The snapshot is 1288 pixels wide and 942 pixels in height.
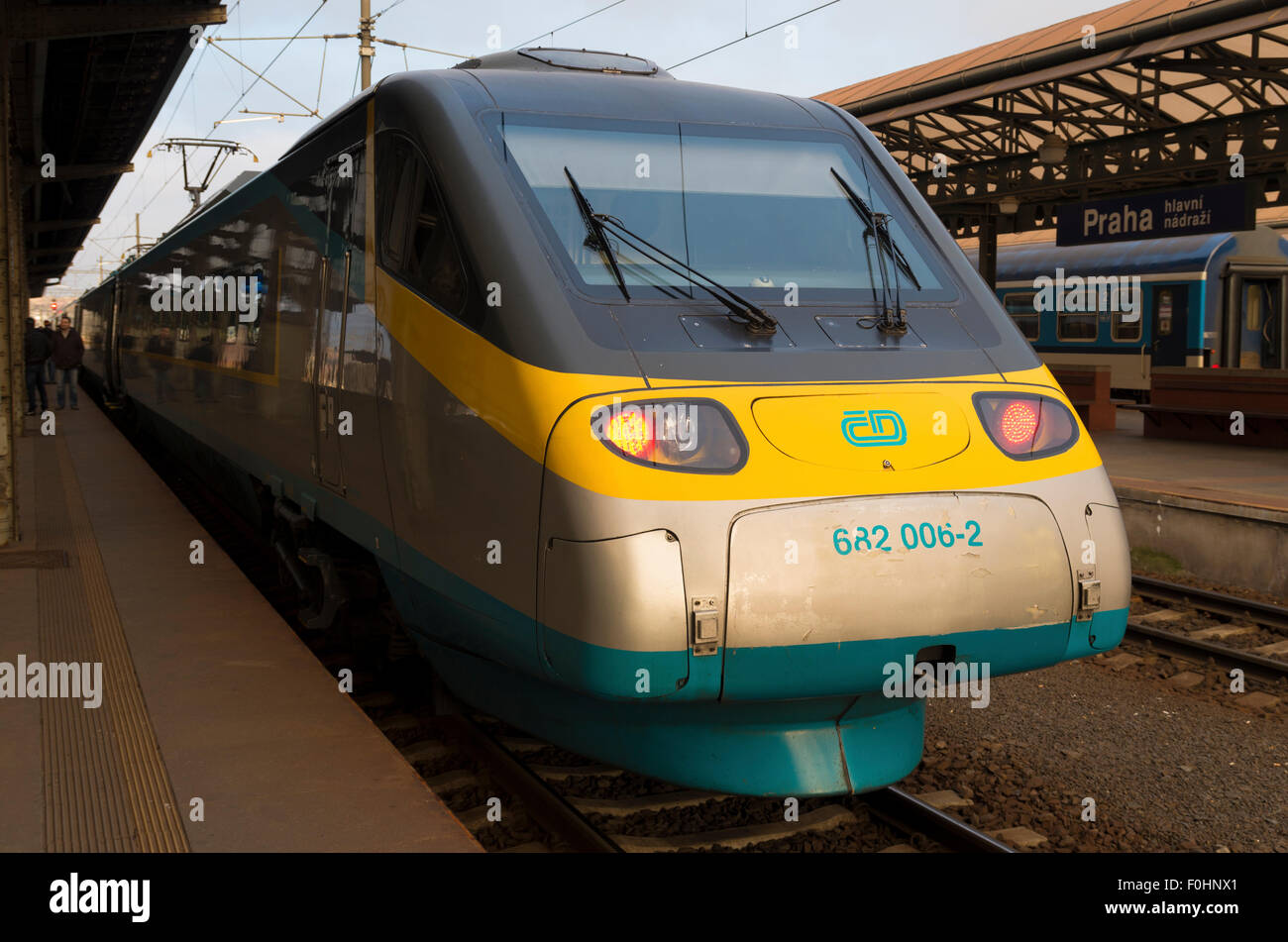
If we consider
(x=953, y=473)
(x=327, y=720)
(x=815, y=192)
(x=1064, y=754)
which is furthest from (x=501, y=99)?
(x=1064, y=754)

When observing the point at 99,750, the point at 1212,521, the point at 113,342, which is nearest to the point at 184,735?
the point at 99,750

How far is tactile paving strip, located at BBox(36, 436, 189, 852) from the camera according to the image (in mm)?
3752

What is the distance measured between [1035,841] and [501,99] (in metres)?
3.11

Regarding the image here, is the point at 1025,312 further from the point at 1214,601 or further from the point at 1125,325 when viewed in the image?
the point at 1214,601

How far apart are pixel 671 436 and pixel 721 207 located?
4.06ft

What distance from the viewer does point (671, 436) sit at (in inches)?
135

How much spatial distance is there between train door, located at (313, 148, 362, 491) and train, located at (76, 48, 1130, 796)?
0.02 m

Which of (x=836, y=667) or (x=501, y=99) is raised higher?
(x=501, y=99)

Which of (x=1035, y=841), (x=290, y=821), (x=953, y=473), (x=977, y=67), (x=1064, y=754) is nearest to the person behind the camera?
(x=953, y=473)

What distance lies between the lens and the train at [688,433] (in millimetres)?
3355

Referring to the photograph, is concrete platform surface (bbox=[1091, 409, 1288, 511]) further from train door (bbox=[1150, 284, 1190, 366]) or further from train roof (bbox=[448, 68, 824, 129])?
train roof (bbox=[448, 68, 824, 129])

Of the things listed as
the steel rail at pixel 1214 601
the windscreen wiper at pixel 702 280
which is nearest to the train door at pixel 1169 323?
the steel rail at pixel 1214 601

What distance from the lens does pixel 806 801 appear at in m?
4.32

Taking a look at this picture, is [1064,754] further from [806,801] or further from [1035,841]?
[806,801]
